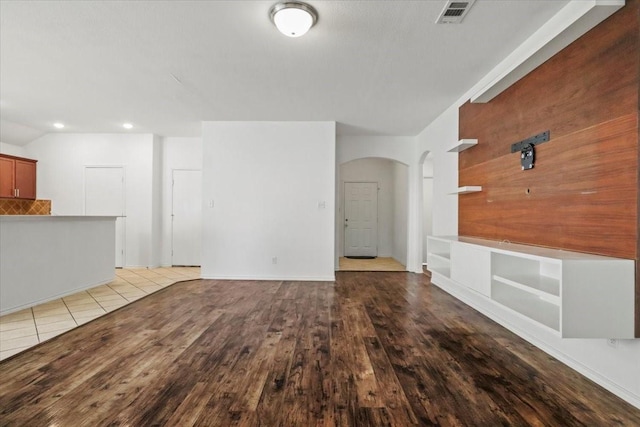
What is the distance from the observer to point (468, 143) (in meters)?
3.56

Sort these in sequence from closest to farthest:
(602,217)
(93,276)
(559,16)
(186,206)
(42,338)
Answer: (602,217), (559,16), (42,338), (93,276), (186,206)

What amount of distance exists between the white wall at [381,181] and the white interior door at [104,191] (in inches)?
196

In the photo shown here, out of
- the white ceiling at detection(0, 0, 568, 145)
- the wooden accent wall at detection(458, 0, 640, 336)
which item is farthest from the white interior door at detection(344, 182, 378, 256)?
the wooden accent wall at detection(458, 0, 640, 336)

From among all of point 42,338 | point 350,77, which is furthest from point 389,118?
point 42,338

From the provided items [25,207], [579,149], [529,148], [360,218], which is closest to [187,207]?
[25,207]

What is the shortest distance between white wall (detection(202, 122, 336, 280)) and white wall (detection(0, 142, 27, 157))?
161 inches

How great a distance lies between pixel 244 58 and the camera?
121 inches

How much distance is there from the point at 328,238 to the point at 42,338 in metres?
3.63

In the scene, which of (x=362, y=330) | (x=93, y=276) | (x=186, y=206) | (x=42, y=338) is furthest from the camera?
(x=186, y=206)

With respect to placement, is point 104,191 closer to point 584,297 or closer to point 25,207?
→ point 25,207

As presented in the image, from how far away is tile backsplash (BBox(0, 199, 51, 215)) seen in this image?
5.61 metres

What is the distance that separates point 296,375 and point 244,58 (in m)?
2.91

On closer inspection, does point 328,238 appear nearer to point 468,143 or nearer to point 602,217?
point 468,143

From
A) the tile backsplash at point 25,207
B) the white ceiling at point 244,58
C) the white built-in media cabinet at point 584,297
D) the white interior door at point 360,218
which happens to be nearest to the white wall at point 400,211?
the white interior door at point 360,218
